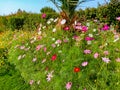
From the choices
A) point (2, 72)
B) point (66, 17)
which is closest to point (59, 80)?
point (66, 17)

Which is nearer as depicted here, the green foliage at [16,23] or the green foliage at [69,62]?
the green foliage at [69,62]

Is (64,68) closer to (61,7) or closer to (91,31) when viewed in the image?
(91,31)

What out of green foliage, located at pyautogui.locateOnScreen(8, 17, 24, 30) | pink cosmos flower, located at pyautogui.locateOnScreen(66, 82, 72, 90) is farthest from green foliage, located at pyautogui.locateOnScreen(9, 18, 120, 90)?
green foliage, located at pyautogui.locateOnScreen(8, 17, 24, 30)

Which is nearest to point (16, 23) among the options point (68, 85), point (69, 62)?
point (69, 62)

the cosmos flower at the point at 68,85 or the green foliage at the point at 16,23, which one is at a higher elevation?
the cosmos flower at the point at 68,85

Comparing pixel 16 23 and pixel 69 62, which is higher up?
pixel 69 62

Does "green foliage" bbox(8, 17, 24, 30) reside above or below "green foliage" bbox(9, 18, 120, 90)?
below

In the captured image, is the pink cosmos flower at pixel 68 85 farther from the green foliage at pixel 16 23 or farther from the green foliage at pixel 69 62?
the green foliage at pixel 16 23

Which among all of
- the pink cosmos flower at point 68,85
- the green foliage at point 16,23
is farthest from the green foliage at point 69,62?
the green foliage at point 16,23

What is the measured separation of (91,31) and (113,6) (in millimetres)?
7622

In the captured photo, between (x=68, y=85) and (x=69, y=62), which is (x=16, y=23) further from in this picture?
(x=68, y=85)

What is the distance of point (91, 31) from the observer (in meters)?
9.25

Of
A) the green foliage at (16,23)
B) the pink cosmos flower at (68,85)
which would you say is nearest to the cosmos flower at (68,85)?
the pink cosmos flower at (68,85)

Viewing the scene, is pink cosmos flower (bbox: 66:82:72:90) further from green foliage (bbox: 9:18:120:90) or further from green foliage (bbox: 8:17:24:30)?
green foliage (bbox: 8:17:24:30)
